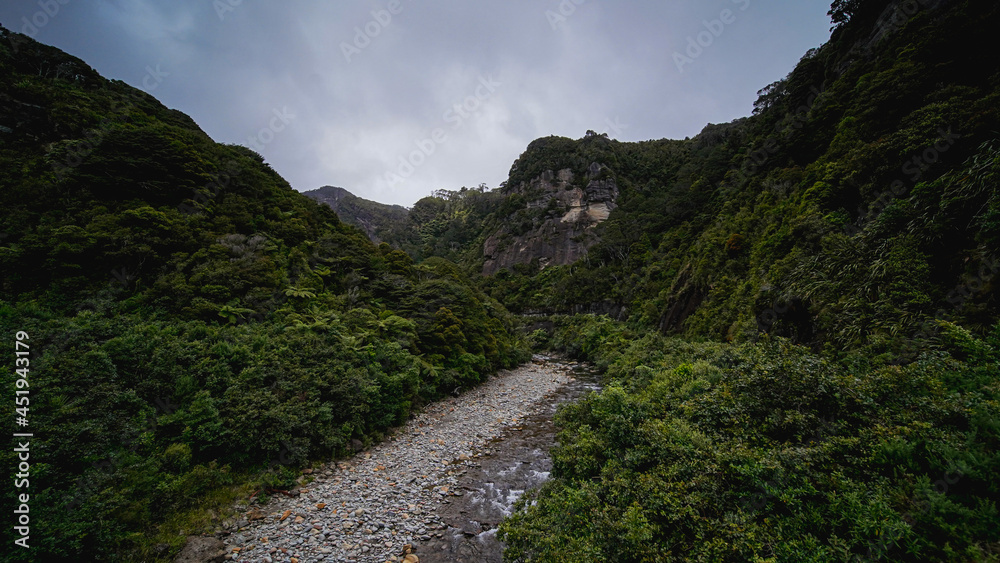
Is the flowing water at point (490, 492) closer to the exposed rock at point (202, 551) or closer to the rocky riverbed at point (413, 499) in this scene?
the rocky riverbed at point (413, 499)

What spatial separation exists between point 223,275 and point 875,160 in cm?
2371

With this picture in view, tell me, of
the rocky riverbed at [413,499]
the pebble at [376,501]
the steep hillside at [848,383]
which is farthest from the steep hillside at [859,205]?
the pebble at [376,501]

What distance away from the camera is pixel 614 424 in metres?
7.25

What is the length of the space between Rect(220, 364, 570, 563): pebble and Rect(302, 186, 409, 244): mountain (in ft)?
288

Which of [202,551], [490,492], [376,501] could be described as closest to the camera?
[202,551]

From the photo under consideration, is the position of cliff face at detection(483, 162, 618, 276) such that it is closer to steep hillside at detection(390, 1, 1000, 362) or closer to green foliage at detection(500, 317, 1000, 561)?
steep hillside at detection(390, 1, 1000, 362)

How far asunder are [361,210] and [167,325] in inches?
4908

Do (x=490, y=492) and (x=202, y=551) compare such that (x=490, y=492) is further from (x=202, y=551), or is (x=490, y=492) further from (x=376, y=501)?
(x=202, y=551)

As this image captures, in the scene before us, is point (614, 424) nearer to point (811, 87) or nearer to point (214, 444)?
point (214, 444)

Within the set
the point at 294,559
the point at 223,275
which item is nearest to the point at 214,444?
the point at 294,559

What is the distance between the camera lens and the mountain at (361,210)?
353 feet

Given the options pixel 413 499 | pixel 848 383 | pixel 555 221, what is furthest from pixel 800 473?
pixel 555 221

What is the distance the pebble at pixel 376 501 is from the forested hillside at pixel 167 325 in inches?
30.8

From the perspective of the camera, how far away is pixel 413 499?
26.2 ft
